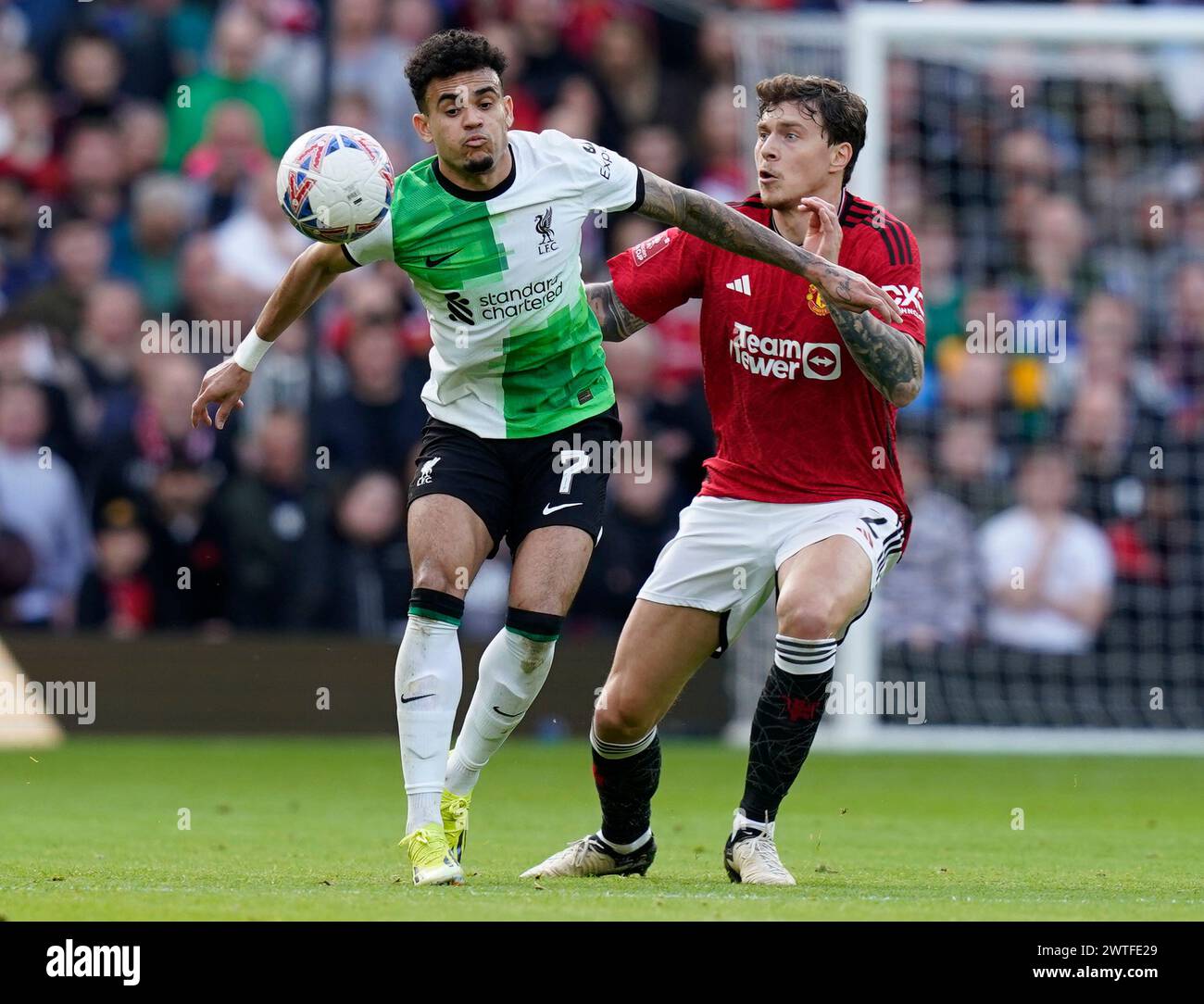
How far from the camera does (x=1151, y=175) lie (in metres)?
15.4

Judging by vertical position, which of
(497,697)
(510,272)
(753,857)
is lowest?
(753,857)

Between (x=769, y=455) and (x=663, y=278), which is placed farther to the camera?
(x=663, y=278)

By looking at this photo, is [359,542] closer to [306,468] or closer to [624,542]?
[306,468]

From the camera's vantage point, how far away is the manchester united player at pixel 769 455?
24.4ft

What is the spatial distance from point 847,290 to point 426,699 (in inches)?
78.1

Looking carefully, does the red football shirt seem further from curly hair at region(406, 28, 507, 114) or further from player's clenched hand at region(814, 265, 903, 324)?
curly hair at region(406, 28, 507, 114)

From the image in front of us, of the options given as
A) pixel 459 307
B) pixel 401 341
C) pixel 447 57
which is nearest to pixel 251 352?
pixel 459 307

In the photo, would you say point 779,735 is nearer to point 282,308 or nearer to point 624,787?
point 624,787

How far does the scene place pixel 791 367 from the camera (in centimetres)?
762

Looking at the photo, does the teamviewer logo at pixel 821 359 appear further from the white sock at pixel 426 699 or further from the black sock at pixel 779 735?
the white sock at pixel 426 699

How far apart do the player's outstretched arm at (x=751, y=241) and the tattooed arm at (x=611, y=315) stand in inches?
25.7

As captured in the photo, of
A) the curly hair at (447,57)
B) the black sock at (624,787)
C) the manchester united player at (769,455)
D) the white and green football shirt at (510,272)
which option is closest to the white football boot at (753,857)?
the manchester united player at (769,455)

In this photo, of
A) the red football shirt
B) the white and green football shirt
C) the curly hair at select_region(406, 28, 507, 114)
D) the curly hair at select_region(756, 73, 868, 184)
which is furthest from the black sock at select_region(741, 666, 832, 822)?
the curly hair at select_region(406, 28, 507, 114)

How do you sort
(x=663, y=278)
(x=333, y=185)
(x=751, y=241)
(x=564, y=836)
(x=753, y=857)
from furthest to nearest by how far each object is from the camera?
(x=564, y=836) → (x=663, y=278) → (x=753, y=857) → (x=751, y=241) → (x=333, y=185)
